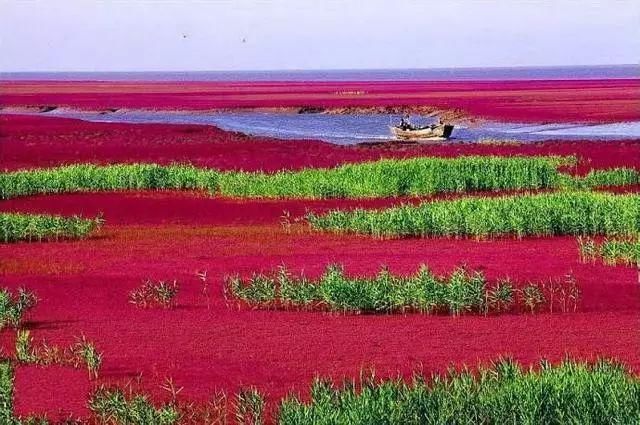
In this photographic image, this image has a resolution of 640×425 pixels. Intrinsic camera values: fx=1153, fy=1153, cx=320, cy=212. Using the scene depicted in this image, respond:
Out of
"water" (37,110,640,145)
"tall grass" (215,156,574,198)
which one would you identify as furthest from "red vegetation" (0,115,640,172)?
"water" (37,110,640,145)

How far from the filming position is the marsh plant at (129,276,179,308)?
43.9 feet

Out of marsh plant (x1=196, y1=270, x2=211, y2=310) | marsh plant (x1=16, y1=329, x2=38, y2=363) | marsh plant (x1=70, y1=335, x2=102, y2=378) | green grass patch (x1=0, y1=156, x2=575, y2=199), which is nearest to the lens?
marsh plant (x1=70, y1=335, x2=102, y2=378)

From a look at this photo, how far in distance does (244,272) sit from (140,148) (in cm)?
2133

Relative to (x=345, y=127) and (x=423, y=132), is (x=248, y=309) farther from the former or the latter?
(x=345, y=127)

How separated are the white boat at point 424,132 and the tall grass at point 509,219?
18042 mm

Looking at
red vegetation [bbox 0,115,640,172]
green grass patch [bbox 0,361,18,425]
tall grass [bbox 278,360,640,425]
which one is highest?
tall grass [bbox 278,360,640,425]

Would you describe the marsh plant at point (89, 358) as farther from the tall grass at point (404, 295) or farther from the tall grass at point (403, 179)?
the tall grass at point (403, 179)

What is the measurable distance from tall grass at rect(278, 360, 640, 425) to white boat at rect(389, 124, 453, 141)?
28811 millimetres

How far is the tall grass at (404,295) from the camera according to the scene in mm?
12641

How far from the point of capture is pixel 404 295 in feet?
41.8

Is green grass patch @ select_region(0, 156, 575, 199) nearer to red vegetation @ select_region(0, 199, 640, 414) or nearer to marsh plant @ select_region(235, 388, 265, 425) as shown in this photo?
red vegetation @ select_region(0, 199, 640, 414)

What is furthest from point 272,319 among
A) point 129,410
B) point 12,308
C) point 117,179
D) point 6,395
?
point 117,179

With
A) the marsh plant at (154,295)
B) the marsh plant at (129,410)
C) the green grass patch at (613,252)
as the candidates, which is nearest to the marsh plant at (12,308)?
the marsh plant at (154,295)

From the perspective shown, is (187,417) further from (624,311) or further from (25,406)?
(624,311)
